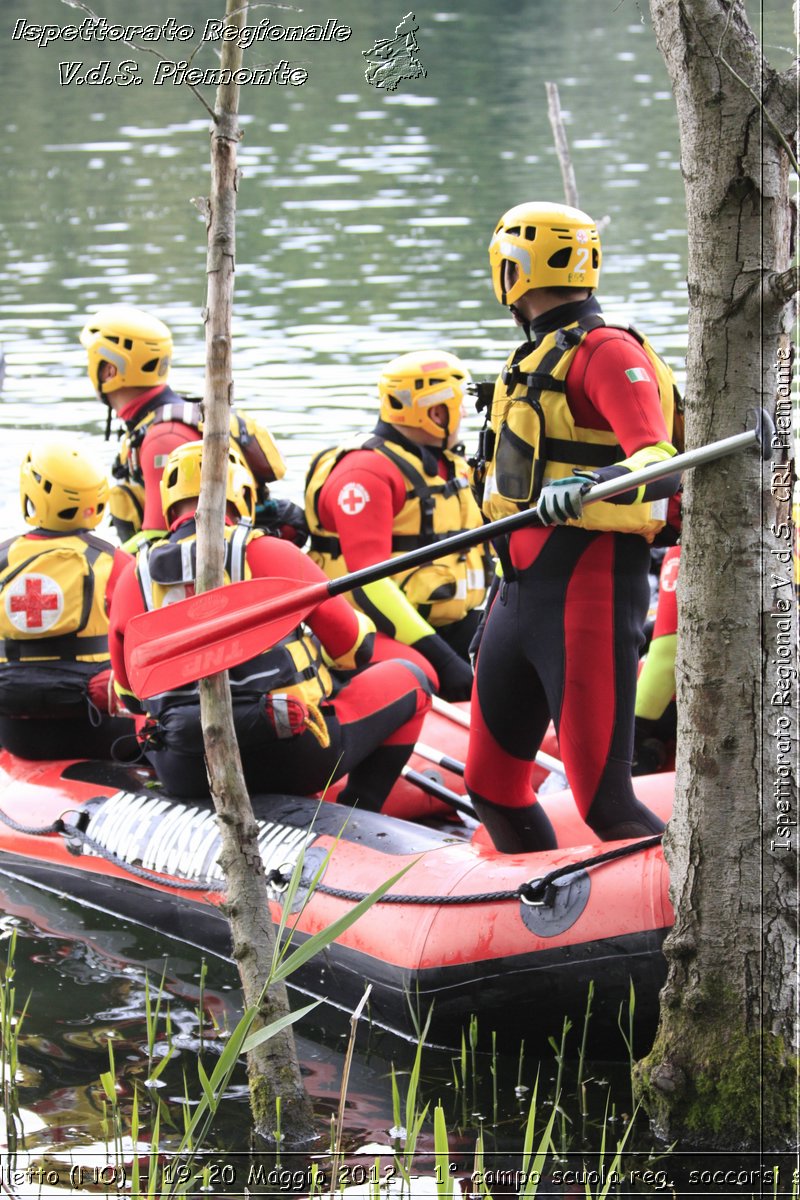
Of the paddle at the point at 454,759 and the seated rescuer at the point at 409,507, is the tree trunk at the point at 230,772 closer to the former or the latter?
the paddle at the point at 454,759

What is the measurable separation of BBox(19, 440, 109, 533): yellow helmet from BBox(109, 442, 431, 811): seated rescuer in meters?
0.52

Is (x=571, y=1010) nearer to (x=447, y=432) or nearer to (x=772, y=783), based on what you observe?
(x=772, y=783)

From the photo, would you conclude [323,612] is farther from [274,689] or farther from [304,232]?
[304,232]

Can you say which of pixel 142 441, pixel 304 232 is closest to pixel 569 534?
pixel 142 441

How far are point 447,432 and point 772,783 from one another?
3288 millimetres

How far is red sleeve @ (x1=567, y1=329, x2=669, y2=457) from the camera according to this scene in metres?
3.90

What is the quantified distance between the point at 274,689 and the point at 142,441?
2136 millimetres

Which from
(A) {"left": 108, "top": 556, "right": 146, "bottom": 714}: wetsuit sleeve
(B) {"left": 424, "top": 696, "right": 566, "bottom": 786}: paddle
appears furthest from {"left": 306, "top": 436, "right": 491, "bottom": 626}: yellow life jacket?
(A) {"left": 108, "top": 556, "right": 146, "bottom": 714}: wetsuit sleeve

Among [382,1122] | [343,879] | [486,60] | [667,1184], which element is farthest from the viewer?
[486,60]

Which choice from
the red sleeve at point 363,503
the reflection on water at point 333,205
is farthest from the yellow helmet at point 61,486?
the reflection on water at point 333,205

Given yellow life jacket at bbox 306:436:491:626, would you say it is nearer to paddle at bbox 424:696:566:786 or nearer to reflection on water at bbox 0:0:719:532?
paddle at bbox 424:696:566:786

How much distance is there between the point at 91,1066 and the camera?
4277 millimetres

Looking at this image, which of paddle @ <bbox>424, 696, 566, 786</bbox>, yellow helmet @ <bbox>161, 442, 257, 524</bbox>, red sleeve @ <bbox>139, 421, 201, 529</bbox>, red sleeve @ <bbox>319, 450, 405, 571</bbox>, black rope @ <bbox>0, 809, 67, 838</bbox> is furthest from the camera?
red sleeve @ <bbox>139, 421, 201, 529</bbox>

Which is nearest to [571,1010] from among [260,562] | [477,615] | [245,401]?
[260,562]
